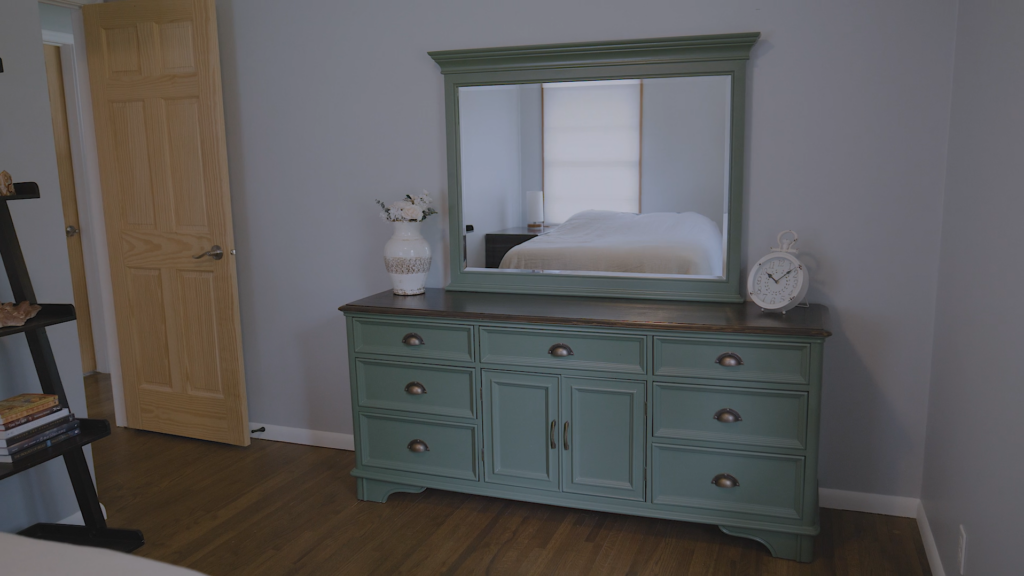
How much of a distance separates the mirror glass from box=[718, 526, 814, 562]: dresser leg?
3.13 ft

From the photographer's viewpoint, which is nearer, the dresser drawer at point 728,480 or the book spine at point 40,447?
the book spine at point 40,447

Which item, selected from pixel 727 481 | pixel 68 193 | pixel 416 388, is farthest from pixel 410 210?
pixel 68 193

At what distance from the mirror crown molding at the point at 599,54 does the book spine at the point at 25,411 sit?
1922 mm

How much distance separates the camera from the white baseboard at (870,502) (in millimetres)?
2701

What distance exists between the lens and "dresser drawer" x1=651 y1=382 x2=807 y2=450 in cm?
235

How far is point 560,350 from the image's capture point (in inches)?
101

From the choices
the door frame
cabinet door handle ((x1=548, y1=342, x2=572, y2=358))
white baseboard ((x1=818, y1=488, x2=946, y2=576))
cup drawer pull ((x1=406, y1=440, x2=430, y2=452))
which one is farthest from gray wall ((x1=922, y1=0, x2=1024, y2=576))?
the door frame

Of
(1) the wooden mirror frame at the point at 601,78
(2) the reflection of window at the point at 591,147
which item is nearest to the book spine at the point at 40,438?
(1) the wooden mirror frame at the point at 601,78

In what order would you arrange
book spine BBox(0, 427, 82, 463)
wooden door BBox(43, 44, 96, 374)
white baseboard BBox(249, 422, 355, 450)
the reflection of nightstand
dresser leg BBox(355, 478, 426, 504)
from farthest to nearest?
wooden door BBox(43, 44, 96, 374)
white baseboard BBox(249, 422, 355, 450)
the reflection of nightstand
dresser leg BBox(355, 478, 426, 504)
book spine BBox(0, 427, 82, 463)

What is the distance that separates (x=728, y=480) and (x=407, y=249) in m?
1.55

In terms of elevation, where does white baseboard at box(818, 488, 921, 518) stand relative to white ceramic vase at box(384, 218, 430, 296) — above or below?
below

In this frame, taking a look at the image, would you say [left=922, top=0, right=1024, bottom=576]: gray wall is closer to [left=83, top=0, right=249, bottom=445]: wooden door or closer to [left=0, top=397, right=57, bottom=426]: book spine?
[left=0, top=397, right=57, bottom=426]: book spine

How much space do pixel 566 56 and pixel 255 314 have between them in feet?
6.56

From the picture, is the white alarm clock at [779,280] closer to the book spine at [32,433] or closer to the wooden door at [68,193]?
the book spine at [32,433]
